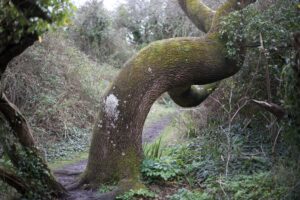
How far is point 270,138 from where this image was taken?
771 cm

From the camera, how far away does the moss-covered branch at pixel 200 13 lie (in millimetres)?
9173

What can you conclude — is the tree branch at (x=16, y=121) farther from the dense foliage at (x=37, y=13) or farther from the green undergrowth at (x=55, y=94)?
the green undergrowth at (x=55, y=94)

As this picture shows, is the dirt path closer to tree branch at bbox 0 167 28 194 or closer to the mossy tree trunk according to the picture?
the mossy tree trunk

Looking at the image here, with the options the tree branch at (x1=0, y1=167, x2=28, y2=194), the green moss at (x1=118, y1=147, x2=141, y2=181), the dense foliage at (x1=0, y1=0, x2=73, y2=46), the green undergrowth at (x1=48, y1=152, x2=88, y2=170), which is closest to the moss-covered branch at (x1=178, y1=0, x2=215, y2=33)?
the green moss at (x1=118, y1=147, x2=141, y2=181)

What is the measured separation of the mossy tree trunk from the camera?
6.91m

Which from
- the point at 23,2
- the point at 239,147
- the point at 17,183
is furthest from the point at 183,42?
the point at 23,2

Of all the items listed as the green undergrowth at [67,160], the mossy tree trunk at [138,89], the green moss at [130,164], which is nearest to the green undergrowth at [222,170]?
the green moss at [130,164]

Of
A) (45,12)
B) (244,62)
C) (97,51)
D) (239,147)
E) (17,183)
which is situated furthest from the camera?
(97,51)

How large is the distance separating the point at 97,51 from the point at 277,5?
13635mm

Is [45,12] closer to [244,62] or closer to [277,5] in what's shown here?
[277,5]

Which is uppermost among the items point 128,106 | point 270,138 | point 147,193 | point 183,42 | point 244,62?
point 183,42

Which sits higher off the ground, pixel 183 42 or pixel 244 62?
pixel 183 42

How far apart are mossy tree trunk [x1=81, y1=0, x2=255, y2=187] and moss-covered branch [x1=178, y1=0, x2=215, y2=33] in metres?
1.04

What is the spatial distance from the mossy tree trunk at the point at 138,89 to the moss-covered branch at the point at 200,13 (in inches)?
41.1
